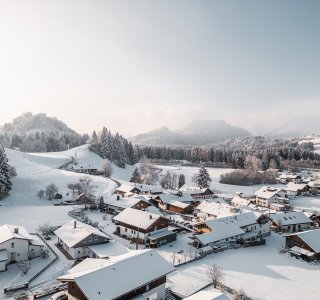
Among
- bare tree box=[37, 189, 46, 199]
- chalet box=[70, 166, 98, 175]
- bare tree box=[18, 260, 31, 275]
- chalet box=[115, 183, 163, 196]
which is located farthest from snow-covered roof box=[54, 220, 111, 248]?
chalet box=[70, 166, 98, 175]

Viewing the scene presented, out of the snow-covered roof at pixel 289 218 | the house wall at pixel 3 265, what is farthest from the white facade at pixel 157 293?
the snow-covered roof at pixel 289 218

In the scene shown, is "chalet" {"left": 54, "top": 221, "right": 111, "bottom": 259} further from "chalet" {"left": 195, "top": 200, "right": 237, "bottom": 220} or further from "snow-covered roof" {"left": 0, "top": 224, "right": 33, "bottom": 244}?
"chalet" {"left": 195, "top": 200, "right": 237, "bottom": 220}

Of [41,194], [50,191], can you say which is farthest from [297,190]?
[41,194]

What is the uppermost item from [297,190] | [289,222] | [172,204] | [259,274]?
[172,204]

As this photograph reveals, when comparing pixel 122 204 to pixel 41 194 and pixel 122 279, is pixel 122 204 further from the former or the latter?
pixel 122 279

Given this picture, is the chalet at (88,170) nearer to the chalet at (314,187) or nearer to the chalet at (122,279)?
the chalet at (314,187)

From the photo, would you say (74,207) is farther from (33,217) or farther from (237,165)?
(237,165)

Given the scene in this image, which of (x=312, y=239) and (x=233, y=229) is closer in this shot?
(x=312, y=239)
